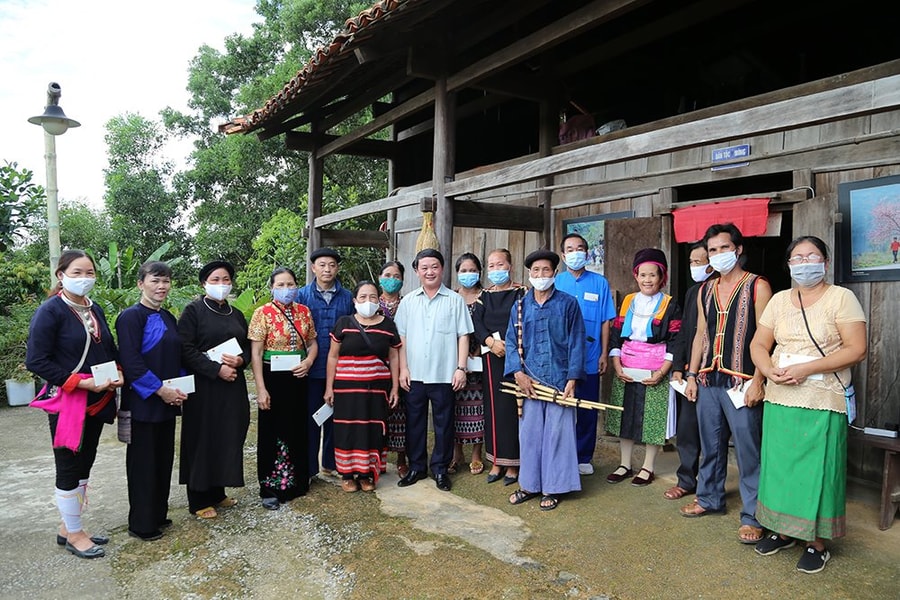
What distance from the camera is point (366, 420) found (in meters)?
4.24

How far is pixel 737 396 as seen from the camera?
11.5 ft

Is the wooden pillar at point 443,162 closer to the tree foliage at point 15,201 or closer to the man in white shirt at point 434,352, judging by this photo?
the man in white shirt at point 434,352

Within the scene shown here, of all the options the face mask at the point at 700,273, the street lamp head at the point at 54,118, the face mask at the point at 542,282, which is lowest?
the face mask at the point at 542,282

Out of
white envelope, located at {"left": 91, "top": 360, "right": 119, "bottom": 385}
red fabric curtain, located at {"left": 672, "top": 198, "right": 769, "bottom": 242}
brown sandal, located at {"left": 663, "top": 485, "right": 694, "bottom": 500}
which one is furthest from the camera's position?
red fabric curtain, located at {"left": 672, "top": 198, "right": 769, "bottom": 242}

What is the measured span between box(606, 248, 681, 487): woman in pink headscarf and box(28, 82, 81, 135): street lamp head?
6.72 meters

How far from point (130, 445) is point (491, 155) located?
6126 mm

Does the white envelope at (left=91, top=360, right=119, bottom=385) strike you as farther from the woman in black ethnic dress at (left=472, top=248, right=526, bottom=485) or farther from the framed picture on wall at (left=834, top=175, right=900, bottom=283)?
the framed picture on wall at (left=834, top=175, right=900, bottom=283)

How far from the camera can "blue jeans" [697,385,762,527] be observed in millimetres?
3490

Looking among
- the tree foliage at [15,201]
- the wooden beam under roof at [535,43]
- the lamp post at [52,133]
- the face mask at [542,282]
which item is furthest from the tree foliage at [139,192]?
the face mask at [542,282]

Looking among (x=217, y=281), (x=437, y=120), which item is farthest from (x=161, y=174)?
(x=217, y=281)

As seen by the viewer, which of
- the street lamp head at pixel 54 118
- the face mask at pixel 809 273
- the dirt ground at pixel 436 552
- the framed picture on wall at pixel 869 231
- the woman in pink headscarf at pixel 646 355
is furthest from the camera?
the street lamp head at pixel 54 118

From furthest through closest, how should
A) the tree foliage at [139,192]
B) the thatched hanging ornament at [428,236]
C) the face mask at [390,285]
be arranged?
the tree foliage at [139,192] → the thatched hanging ornament at [428,236] → the face mask at [390,285]

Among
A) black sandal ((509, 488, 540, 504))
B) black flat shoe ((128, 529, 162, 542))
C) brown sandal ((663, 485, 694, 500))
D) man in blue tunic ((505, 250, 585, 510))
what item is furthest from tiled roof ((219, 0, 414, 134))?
brown sandal ((663, 485, 694, 500))

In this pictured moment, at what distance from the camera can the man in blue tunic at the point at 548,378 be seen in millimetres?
4016
